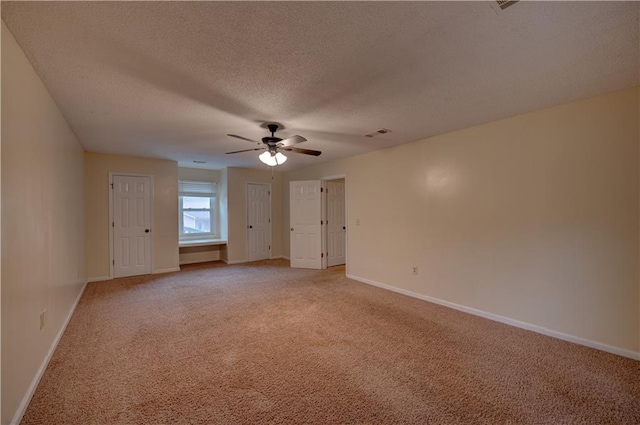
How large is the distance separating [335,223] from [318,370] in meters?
4.29

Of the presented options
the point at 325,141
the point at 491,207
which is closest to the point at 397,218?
the point at 491,207

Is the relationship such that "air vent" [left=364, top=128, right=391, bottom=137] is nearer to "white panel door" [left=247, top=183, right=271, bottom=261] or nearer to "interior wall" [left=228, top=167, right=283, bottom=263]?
"interior wall" [left=228, top=167, right=283, bottom=263]

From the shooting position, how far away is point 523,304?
10.2ft

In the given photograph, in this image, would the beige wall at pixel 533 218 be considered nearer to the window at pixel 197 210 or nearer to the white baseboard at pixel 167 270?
the white baseboard at pixel 167 270

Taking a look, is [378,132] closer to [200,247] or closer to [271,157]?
[271,157]

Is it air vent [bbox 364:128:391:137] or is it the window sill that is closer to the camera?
air vent [bbox 364:128:391:137]

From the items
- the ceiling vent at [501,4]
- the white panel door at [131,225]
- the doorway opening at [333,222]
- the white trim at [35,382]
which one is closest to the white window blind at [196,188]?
the white panel door at [131,225]

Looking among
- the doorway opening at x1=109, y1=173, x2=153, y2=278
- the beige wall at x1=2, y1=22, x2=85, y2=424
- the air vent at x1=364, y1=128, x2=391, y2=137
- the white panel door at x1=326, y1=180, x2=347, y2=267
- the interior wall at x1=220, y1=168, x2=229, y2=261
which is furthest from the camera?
the interior wall at x1=220, y1=168, x2=229, y2=261

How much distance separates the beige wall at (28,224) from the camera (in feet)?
5.36

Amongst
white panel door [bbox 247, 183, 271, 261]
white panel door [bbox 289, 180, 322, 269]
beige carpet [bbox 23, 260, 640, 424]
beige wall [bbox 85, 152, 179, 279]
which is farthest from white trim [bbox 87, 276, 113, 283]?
white panel door [bbox 289, 180, 322, 269]

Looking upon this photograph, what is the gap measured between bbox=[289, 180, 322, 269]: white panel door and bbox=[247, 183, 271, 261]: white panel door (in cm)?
123

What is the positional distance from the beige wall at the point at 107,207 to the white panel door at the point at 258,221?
1.71 m

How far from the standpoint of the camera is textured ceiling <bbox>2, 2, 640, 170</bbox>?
1548 millimetres

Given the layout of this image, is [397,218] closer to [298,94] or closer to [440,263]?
[440,263]
